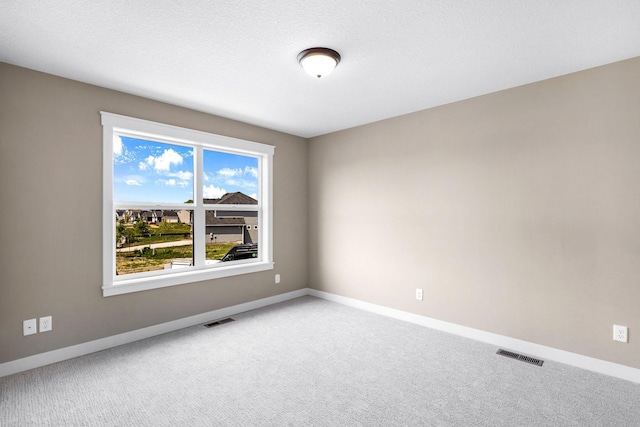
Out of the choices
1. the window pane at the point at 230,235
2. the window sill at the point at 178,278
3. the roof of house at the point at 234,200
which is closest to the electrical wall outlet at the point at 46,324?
the window sill at the point at 178,278

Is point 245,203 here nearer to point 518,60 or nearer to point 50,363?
point 50,363

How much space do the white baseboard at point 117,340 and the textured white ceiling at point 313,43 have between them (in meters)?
2.45

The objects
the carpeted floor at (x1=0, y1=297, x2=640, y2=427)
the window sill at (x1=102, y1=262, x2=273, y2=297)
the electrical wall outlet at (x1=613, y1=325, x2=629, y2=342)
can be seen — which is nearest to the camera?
the carpeted floor at (x1=0, y1=297, x2=640, y2=427)

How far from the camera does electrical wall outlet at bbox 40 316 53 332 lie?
107 inches

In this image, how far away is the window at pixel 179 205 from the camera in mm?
3262

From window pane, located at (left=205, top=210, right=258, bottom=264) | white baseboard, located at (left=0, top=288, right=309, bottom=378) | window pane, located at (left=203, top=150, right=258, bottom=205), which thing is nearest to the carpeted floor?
white baseboard, located at (left=0, top=288, right=309, bottom=378)

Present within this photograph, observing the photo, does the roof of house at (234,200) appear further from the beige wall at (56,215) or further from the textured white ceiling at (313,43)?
the textured white ceiling at (313,43)

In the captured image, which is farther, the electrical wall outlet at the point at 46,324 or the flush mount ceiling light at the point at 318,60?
the electrical wall outlet at the point at 46,324

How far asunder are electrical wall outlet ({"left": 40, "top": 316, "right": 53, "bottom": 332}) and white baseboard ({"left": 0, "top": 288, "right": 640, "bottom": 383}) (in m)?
0.21

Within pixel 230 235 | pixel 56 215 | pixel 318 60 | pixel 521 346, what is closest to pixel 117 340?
pixel 56 215

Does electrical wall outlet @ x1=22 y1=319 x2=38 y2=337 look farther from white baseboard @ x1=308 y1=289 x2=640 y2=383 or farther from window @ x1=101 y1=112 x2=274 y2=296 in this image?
white baseboard @ x1=308 y1=289 x2=640 y2=383

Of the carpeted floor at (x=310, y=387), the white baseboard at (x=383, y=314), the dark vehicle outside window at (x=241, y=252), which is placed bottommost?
the carpeted floor at (x=310, y=387)

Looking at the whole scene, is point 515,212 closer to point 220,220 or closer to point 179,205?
point 220,220

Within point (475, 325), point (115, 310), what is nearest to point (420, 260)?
point (475, 325)
